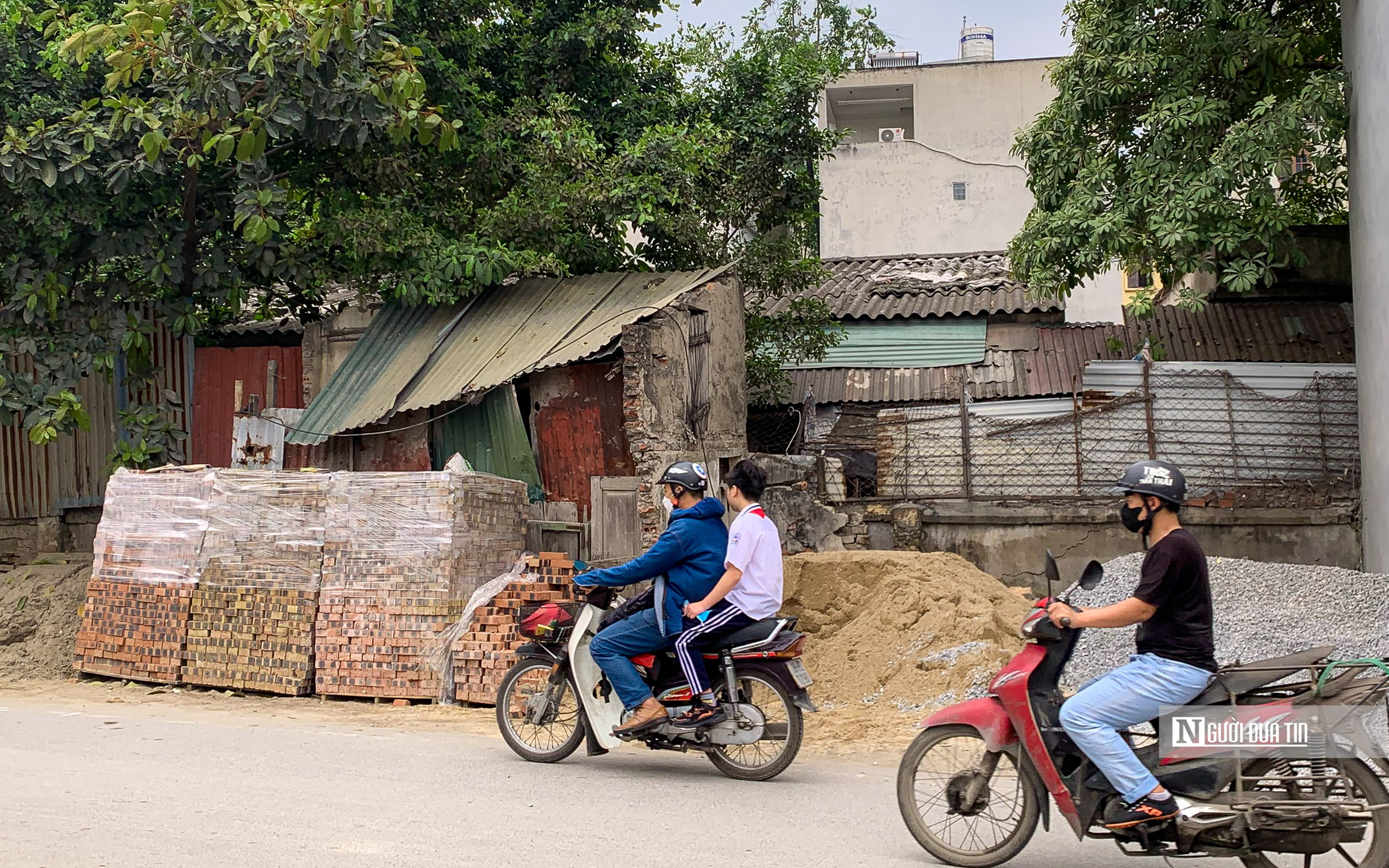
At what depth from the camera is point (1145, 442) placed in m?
16.0

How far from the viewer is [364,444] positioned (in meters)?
12.8

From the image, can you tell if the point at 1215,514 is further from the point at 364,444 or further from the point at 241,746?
the point at 241,746

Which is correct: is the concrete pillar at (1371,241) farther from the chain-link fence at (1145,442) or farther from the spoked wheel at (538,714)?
the spoked wheel at (538,714)

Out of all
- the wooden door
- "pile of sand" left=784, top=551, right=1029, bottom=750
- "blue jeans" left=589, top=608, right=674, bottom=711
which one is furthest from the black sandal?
the wooden door

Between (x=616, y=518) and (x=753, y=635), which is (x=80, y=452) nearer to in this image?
(x=616, y=518)

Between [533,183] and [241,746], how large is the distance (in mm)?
7142

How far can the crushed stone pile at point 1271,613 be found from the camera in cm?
993

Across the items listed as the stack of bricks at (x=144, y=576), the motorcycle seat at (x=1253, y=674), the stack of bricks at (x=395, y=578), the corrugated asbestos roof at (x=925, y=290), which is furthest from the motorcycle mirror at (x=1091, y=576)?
the corrugated asbestos roof at (x=925, y=290)

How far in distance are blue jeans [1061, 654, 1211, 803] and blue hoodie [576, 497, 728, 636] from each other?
254 cm

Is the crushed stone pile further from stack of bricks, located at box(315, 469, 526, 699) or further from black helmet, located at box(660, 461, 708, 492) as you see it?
stack of bricks, located at box(315, 469, 526, 699)

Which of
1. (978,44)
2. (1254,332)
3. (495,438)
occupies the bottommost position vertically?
(495,438)

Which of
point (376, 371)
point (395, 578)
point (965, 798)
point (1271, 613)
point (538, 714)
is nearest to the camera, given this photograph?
point (965, 798)

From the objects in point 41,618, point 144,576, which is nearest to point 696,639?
point 144,576

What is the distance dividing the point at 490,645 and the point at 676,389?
3.67 m
